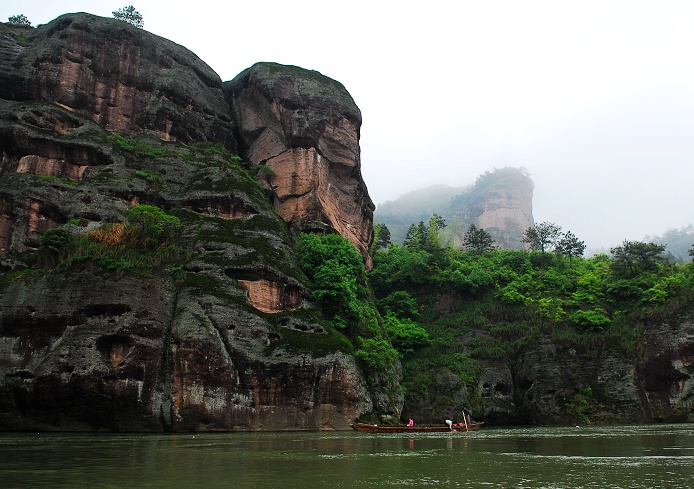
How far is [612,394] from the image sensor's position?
109ft

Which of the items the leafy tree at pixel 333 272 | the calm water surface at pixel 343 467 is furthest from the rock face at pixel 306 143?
the calm water surface at pixel 343 467

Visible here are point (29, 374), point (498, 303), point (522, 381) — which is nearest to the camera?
point (29, 374)

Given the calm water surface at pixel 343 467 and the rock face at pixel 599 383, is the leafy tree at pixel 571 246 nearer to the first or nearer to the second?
the rock face at pixel 599 383

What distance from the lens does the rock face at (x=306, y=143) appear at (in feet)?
138

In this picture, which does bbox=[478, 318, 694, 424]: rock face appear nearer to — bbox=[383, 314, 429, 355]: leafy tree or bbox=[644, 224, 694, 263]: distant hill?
bbox=[383, 314, 429, 355]: leafy tree

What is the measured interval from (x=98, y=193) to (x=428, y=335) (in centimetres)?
2645

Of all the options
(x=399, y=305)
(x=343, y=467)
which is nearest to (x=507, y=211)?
(x=399, y=305)

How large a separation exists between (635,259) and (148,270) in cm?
3921

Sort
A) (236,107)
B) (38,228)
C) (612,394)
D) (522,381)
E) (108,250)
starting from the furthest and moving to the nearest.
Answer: (236,107)
(522,381)
(612,394)
(38,228)
(108,250)

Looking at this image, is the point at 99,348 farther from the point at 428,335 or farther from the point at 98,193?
the point at 428,335

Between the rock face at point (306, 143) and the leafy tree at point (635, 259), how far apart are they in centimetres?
2267

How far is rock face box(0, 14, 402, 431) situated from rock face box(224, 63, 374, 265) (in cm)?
26

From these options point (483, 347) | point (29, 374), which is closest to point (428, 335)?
point (483, 347)

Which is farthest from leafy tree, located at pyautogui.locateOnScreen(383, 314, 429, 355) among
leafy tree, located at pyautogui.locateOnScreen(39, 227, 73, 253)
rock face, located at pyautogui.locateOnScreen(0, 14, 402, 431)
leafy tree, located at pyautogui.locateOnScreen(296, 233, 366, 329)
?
leafy tree, located at pyautogui.locateOnScreen(39, 227, 73, 253)
